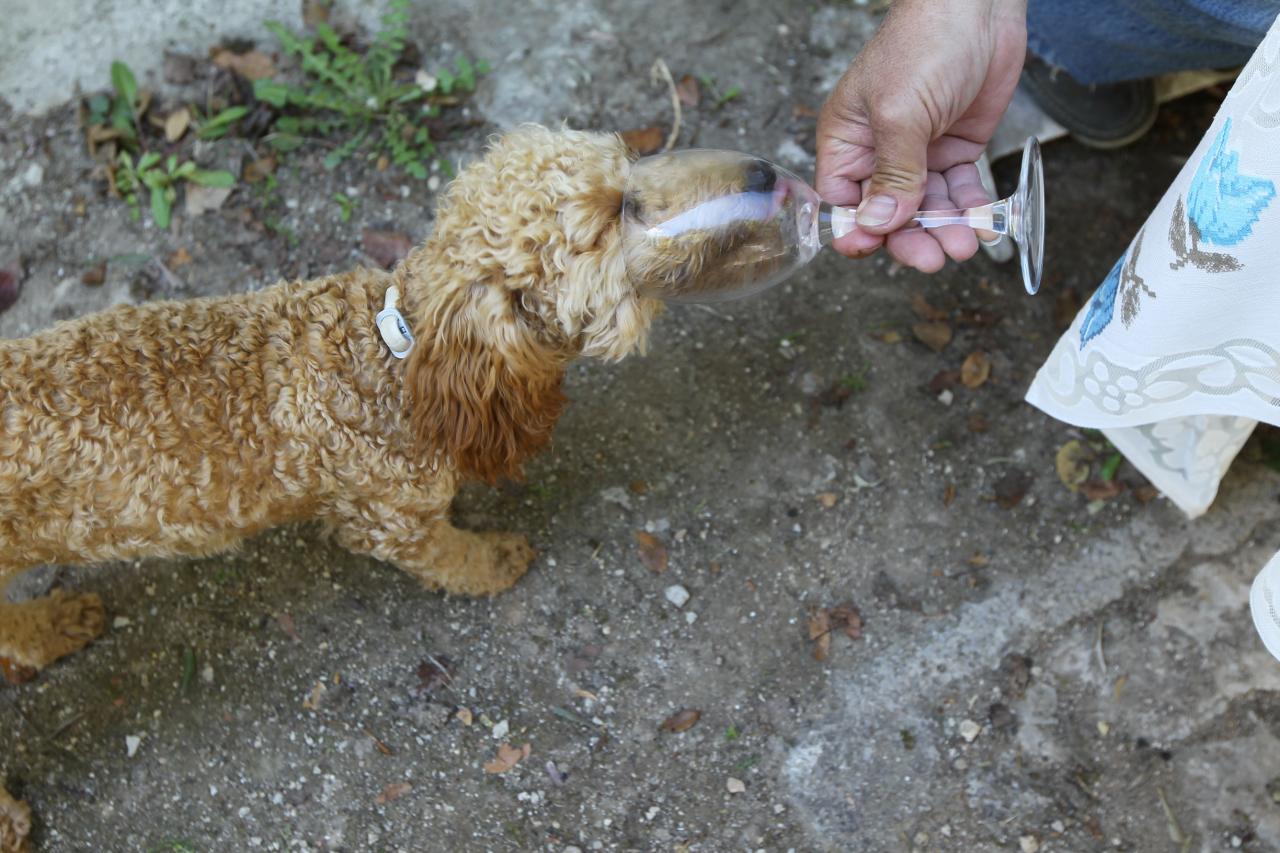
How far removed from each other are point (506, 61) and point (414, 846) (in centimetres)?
272

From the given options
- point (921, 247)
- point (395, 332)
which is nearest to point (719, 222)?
point (921, 247)

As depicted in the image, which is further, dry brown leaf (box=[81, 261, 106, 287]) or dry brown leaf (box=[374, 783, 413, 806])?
dry brown leaf (box=[81, 261, 106, 287])

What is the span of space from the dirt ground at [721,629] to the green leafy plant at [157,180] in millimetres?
63

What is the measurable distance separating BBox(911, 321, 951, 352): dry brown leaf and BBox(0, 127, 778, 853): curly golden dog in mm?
1323

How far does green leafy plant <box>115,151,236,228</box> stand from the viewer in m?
3.54

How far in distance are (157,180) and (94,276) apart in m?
0.41

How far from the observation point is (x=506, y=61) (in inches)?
146

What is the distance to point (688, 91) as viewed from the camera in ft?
12.1

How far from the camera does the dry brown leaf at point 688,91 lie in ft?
12.0

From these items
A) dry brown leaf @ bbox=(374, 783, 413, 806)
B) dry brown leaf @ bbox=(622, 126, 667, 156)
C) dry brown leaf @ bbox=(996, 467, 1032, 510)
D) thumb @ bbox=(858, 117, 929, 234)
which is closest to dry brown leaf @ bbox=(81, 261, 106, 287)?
dry brown leaf @ bbox=(622, 126, 667, 156)

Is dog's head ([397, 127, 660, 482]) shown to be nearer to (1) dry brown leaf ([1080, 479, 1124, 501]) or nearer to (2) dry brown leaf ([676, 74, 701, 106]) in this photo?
(2) dry brown leaf ([676, 74, 701, 106])

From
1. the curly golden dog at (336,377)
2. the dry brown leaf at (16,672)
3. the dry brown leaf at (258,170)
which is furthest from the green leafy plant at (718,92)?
the dry brown leaf at (16,672)

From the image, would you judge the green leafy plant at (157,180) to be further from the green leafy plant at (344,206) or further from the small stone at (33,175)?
the green leafy plant at (344,206)

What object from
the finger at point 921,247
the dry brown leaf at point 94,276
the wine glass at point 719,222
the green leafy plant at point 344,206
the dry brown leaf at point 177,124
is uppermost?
the wine glass at point 719,222
